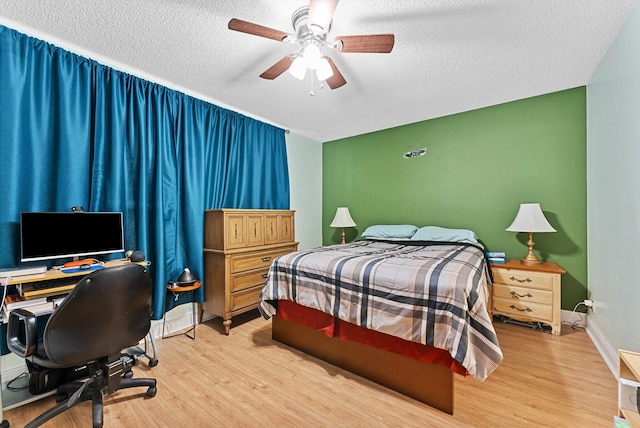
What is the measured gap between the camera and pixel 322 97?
2996 mm

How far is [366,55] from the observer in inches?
86.4

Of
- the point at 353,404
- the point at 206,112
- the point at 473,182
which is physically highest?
the point at 206,112

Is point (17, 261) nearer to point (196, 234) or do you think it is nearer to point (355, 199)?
point (196, 234)

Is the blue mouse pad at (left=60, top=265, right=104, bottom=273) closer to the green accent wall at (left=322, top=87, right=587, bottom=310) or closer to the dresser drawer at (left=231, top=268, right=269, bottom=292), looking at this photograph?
the dresser drawer at (left=231, top=268, right=269, bottom=292)

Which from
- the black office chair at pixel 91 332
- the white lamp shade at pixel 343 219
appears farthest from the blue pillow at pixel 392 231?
the black office chair at pixel 91 332

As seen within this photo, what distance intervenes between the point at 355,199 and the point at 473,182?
1764mm

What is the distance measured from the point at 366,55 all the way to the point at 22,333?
2.98m

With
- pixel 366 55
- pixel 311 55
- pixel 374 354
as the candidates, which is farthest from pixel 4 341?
pixel 366 55

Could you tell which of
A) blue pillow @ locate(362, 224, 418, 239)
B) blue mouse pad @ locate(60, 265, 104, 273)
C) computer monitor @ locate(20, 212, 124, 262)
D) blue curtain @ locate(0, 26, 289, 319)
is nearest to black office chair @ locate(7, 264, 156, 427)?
blue mouse pad @ locate(60, 265, 104, 273)

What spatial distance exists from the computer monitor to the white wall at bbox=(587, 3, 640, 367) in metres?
3.75

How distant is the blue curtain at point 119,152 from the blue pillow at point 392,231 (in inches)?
71.6

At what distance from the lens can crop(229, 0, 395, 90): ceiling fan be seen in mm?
1468

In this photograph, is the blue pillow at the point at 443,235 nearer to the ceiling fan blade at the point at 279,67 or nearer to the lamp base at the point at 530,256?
the lamp base at the point at 530,256

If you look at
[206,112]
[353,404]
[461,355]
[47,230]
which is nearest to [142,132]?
[206,112]
